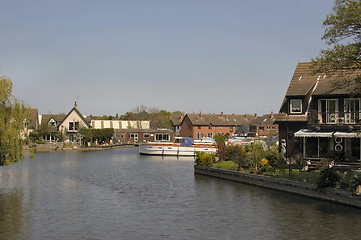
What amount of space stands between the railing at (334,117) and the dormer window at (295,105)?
2036 mm

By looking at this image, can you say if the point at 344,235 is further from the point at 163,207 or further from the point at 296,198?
the point at 163,207

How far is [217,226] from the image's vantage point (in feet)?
65.1

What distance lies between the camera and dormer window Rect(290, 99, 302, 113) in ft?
126

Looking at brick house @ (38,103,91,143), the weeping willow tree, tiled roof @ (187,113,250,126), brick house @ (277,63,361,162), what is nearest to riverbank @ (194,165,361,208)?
brick house @ (277,63,361,162)

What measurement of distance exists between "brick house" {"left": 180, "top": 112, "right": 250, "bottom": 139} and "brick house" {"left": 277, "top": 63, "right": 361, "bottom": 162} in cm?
6287

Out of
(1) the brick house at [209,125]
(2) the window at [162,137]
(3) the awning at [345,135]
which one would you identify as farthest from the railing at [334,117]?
(1) the brick house at [209,125]

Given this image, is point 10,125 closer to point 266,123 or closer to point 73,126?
point 73,126

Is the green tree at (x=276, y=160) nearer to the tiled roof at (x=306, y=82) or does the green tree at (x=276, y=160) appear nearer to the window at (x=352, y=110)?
the window at (x=352, y=110)

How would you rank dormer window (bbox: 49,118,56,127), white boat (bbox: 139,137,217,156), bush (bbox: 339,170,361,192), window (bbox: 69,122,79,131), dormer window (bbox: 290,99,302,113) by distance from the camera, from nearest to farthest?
1. bush (bbox: 339,170,361,192)
2. dormer window (bbox: 290,99,302,113)
3. white boat (bbox: 139,137,217,156)
4. window (bbox: 69,122,79,131)
5. dormer window (bbox: 49,118,56,127)

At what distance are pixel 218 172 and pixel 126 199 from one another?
Answer: 12.4m

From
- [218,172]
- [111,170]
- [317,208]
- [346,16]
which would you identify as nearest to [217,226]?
[317,208]

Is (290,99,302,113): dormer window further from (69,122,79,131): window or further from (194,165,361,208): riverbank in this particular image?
Result: (69,122,79,131): window

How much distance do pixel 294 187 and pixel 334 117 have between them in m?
11.5

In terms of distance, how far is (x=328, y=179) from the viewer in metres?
24.2
